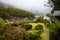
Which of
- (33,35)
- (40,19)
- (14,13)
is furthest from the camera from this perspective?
(14,13)

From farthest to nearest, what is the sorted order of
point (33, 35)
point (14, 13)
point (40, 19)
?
point (14, 13) → point (40, 19) → point (33, 35)

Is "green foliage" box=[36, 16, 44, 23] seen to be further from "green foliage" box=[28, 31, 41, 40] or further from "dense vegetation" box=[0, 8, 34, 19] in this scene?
"green foliage" box=[28, 31, 41, 40]

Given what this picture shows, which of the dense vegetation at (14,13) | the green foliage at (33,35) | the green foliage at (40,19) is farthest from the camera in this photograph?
the dense vegetation at (14,13)

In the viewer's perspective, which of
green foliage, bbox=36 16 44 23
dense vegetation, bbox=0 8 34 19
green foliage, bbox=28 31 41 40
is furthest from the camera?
dense vegetation, bbox=0 8 34 19

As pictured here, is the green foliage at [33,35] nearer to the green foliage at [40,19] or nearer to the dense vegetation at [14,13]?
the green foliage at [40,19]

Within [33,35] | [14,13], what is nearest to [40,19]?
[14,13]

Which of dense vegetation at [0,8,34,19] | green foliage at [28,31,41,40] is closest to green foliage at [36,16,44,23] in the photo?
dense vegetation at [0,8,34,19]

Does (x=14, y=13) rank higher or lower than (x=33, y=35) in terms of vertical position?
higher

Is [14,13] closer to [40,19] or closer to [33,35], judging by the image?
[40,19]

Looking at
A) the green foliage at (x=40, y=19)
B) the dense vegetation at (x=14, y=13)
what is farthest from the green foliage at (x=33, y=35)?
the dense vegetation at (x=14, y=13)

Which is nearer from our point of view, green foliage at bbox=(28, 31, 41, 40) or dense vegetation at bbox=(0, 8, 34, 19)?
green foliage at bbox=(28, 31, 41, 40)

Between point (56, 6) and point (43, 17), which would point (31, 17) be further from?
point (56, 6)

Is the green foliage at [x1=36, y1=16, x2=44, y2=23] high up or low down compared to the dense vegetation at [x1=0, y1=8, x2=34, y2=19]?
down

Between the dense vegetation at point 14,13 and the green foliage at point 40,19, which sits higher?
the dense vegetation at point 14,13
